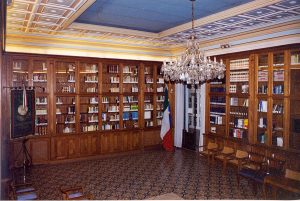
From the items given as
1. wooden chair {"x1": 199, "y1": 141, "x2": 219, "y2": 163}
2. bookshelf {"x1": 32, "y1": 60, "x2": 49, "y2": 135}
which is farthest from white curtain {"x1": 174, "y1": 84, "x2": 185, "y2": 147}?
bookshelf {"x1": 32, "y1": 60, "x2": 49, "y2": 135}

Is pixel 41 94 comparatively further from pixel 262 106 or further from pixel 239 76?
pixel 262 106

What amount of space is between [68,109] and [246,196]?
6.39m

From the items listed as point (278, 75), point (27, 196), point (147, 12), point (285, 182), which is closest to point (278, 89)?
point (278, 75)

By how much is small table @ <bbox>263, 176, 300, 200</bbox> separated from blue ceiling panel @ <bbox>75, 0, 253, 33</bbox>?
4.09 meters

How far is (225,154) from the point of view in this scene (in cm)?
846

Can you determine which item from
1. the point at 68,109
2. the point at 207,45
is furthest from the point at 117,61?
the point at 207,45

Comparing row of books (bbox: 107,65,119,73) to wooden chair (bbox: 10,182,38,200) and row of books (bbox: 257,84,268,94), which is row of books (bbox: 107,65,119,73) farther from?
wooden chair (bbox: 10,182,38,200)

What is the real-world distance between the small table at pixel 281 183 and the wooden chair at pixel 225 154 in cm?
193

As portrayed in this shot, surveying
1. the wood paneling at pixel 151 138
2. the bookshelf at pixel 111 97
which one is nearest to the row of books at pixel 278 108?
the wood paneling at pixel 151 138

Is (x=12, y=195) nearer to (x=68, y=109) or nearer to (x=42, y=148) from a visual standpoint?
(x=42, y=148)

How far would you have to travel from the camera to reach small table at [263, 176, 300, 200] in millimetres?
5750

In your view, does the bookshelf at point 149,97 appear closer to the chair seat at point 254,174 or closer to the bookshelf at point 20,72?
the bookshelf at point 20,72

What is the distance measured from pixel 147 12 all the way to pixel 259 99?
164 inches

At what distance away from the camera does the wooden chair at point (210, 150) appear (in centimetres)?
902
